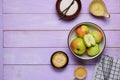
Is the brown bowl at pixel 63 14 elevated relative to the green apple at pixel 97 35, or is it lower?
elevated

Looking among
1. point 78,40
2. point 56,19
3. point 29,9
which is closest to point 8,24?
point 29,9

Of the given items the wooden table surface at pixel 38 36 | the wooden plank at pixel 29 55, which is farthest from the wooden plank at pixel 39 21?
the wooden plank at pixel 29 55

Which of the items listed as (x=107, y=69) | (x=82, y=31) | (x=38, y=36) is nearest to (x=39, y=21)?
(x=38, y=36)

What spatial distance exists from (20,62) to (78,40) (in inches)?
11.9

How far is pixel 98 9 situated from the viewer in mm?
1380

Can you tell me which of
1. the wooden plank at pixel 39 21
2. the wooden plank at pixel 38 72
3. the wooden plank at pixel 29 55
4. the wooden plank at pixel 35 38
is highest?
the wooden plank at pixel 39 21

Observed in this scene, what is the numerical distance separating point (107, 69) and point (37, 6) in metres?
0.45

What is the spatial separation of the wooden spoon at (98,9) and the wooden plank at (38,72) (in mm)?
254

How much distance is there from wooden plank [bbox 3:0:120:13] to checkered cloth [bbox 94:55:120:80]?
0.25 metres

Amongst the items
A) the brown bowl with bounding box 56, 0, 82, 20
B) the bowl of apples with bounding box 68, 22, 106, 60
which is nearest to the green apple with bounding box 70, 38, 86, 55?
the bowl of apples with bounding box 68, 22, 106, 60

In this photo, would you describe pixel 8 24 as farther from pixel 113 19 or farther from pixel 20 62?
pixel 113 19

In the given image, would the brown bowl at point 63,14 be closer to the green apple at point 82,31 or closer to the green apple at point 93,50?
the green apple at point 82,31

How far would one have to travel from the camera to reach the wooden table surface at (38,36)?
1.39m

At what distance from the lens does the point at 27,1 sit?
1.39m
